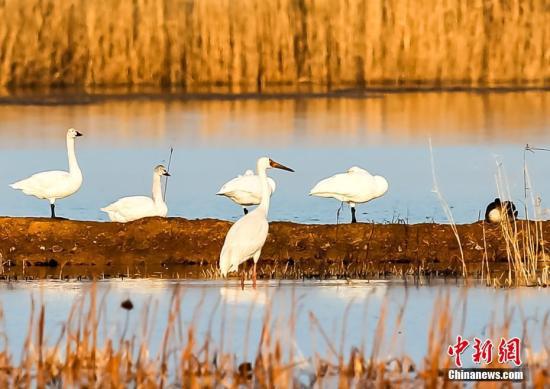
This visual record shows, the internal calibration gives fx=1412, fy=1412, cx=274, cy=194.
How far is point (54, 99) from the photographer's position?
32.2 meters

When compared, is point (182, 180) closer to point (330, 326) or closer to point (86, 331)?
point (330, 326)

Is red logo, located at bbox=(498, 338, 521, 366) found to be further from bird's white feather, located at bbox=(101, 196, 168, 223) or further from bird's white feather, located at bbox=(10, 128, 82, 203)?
bird's white feather, located at bbox=(10, 128, 82, 203)

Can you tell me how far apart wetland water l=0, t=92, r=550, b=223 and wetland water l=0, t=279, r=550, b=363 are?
598 cm

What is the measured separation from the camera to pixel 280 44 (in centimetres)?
2994

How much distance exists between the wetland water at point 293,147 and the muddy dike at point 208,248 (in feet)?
13.3

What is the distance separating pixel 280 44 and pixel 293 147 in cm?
563

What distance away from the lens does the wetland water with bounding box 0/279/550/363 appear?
8.20 m

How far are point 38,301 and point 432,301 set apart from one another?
2935 millimetres

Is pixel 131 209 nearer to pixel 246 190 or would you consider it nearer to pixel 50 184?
pixel 246 190

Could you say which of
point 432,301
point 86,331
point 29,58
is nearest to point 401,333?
point 432,301

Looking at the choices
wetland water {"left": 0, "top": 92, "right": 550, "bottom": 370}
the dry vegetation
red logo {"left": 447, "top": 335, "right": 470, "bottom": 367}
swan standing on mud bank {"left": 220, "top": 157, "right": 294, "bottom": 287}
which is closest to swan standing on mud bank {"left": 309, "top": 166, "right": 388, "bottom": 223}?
wetland water {"left": 0, "top": 92, "right": 550, "bottom": 370}

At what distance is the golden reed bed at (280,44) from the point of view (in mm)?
29750

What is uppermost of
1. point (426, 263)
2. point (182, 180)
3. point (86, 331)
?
point (182, 180)

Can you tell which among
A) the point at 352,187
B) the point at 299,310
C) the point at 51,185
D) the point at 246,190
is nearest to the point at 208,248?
the point at 246,190
